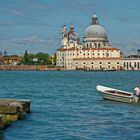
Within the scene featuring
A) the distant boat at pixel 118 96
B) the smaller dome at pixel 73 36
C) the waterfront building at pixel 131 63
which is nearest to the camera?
the distant boat at pixel 118 96

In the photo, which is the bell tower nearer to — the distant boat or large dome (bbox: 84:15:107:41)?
large dome (bbox: 84:15:107:41)

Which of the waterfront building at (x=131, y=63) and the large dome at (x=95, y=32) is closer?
the large dome at (x=95, y=32)

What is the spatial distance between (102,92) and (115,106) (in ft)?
10.5

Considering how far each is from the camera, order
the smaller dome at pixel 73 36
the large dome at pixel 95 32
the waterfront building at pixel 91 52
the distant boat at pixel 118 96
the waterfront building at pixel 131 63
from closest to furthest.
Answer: the distant boat at pixel 118 96
the waterfront building at pixel 91 52
the large dome at pixel 95 32
the waterfront building at pixel 131 63
the smaller dome at pixel 73 36

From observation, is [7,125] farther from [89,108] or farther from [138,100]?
[138,100]

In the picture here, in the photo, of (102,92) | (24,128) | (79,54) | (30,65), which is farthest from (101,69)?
(24,128)

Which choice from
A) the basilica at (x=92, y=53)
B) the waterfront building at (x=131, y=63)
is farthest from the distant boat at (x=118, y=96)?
the waterfront building at (x=131, y=63)

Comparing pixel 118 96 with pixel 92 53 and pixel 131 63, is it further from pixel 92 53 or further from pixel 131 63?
pixel 131 63

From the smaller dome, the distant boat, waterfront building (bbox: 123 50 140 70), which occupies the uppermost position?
the smaller dome

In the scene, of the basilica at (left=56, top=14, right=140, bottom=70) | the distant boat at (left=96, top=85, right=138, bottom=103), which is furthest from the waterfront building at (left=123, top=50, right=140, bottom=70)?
the distant boat at (left=96, top=85, right=138, bottom=103)

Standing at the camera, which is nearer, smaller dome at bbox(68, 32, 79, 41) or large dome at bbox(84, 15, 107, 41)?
large dome at bbox(84, 15, 107, 41)

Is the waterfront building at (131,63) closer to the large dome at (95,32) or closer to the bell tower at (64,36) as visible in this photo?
the large dome at (95,32)

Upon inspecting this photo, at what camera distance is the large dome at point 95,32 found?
17488 centimetres

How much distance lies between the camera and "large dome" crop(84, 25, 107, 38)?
174875 mm
